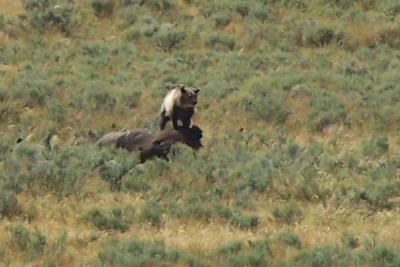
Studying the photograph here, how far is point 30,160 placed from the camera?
14.1 meters

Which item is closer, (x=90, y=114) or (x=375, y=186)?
(x=375, y=186)

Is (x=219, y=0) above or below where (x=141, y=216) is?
above

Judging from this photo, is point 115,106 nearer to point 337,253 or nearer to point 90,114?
point 90,114

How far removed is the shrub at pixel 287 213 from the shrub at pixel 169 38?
14.0 m

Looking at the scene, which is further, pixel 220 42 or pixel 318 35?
pixel 220 42

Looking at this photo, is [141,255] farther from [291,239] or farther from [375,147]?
[375,147]

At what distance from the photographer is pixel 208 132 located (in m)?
18.6

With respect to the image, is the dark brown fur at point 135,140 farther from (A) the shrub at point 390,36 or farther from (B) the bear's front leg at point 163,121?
(A) the shrub at point 390,36

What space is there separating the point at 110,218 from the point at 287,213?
2260 millimetres

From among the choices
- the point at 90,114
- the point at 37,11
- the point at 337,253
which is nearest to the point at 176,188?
the point at 337,253

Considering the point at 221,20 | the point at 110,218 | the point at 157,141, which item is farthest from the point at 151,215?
the point at 221,20

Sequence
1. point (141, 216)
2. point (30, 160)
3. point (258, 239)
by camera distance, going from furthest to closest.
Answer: point (30, 160)
point (141, 216)
point (258, 239)

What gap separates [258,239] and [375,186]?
2950 millimetres

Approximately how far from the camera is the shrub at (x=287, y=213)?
1175 cm
